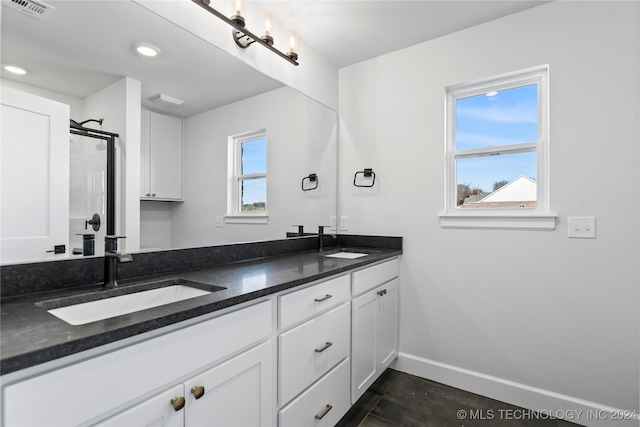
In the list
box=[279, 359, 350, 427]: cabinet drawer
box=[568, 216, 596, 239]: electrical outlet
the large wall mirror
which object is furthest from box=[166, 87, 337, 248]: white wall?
box=[568, 216, 596, 239]: electrical outlet

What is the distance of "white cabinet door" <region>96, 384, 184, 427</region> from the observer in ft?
2.56

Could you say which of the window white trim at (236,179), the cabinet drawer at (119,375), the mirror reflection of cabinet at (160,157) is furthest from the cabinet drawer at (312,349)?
the mirror reflection of cabinet at (160,157)

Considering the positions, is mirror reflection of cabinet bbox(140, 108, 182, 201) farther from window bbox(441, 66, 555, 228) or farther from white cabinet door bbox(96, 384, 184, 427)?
window bbox(441, 66, 555, 228)

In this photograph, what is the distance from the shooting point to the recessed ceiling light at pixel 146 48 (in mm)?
1377

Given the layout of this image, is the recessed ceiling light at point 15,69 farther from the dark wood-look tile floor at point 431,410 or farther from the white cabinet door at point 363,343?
the dark wood-look tile floor at point 431,410

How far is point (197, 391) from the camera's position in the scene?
0.94m

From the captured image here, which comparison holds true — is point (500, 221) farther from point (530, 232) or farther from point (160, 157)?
point (160, 157)

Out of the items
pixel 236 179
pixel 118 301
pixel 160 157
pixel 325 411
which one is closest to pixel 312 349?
pixel 325 411

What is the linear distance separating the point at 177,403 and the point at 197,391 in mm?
62

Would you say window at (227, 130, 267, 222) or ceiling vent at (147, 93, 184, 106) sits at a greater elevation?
ceiling vent at (147, 93, 184, 106)

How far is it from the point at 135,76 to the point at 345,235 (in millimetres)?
1893

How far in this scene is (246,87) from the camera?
1.92m

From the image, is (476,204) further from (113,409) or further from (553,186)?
(113,409)

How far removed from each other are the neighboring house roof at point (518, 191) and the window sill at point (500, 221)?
15 cm
